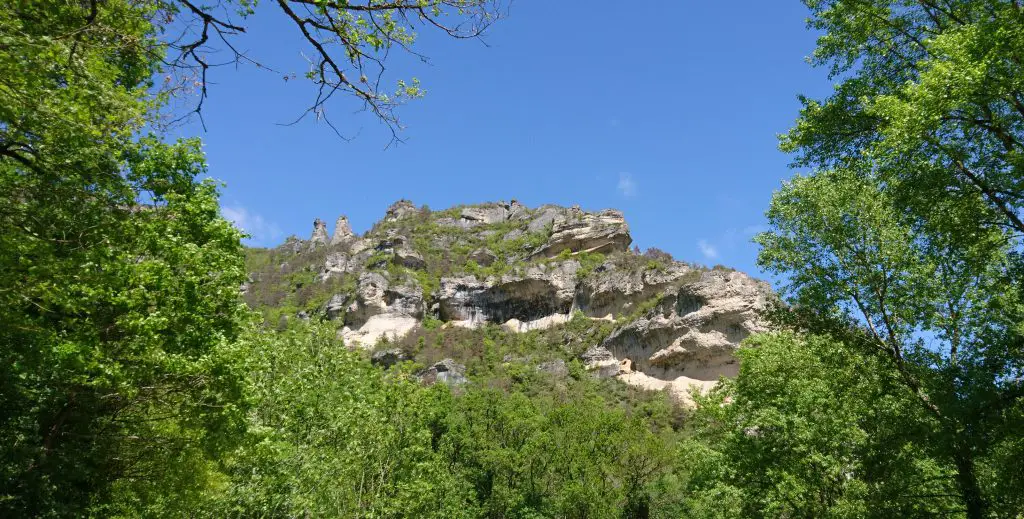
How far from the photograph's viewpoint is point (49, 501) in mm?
9078

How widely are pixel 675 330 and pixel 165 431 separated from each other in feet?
184

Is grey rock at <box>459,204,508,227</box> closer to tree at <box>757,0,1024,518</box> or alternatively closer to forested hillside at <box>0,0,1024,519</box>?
forested hillside at <box>0,0,1024,519</box>

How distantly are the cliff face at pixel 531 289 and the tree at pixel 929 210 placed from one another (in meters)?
42.4

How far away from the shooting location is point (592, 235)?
9075cm

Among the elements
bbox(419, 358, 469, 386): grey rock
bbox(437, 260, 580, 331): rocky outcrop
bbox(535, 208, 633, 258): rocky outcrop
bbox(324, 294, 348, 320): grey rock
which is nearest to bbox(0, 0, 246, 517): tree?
bbox(419, 358, 469, 386): grey rock

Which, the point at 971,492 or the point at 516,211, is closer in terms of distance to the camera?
the point at 971,492

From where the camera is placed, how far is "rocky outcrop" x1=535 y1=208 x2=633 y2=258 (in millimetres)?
90312

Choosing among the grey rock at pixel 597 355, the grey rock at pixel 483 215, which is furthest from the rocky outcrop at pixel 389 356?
the grey rock at pixel 483 215

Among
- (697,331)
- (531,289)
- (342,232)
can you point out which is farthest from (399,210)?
(697,331)

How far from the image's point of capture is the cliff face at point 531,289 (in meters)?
60.7

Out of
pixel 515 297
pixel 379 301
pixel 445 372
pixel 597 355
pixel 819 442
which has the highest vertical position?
pixel 515 297

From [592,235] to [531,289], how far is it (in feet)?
47.4

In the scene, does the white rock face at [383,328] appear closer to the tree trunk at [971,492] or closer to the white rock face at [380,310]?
the white rock face at [380,310]

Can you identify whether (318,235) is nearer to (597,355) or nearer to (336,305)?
(336,305)
